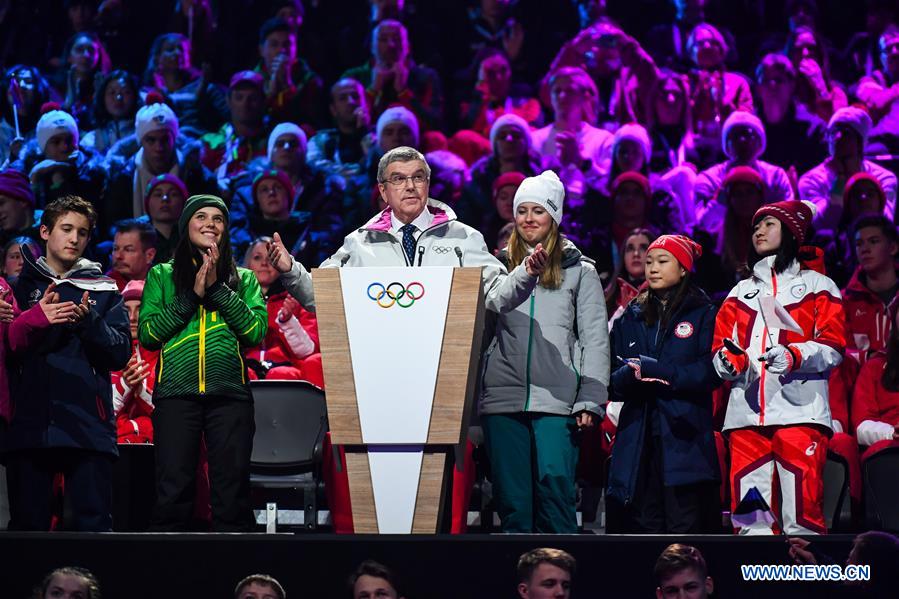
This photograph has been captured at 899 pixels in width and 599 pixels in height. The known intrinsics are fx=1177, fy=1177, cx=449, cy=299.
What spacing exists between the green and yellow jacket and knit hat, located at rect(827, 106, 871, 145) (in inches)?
184

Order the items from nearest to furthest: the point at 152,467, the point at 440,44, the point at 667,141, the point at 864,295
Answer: the point at 152,467 < the point at 864,295 < the point at 667,141 < the point at 440,44

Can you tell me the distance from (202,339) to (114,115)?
415 centimetres

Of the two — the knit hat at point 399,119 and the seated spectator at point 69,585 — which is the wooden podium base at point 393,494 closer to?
the seated spectator at point 69,585

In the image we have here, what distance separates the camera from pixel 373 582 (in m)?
3.77

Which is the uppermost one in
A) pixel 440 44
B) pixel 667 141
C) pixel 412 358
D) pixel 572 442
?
pixel 440 44

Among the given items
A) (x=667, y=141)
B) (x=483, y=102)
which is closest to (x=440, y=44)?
(x=483, y=102)

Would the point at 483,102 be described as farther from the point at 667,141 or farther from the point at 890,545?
the point at 890,545

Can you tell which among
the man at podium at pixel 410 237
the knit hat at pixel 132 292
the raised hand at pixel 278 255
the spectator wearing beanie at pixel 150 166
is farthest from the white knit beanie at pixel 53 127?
the raised hand at pixel 278 255

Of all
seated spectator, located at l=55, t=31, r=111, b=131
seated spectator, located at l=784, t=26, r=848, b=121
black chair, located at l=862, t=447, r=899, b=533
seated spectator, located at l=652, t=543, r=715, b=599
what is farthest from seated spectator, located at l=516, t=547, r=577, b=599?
seated spectator, located at l=55, t=31, r=111, b=131

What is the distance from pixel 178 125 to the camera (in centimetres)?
818

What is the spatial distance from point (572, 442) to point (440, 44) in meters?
4.71

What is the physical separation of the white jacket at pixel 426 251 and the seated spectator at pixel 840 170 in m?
3.52

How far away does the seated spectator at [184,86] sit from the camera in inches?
326

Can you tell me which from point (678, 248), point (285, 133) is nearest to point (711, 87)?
point (285, 133)
